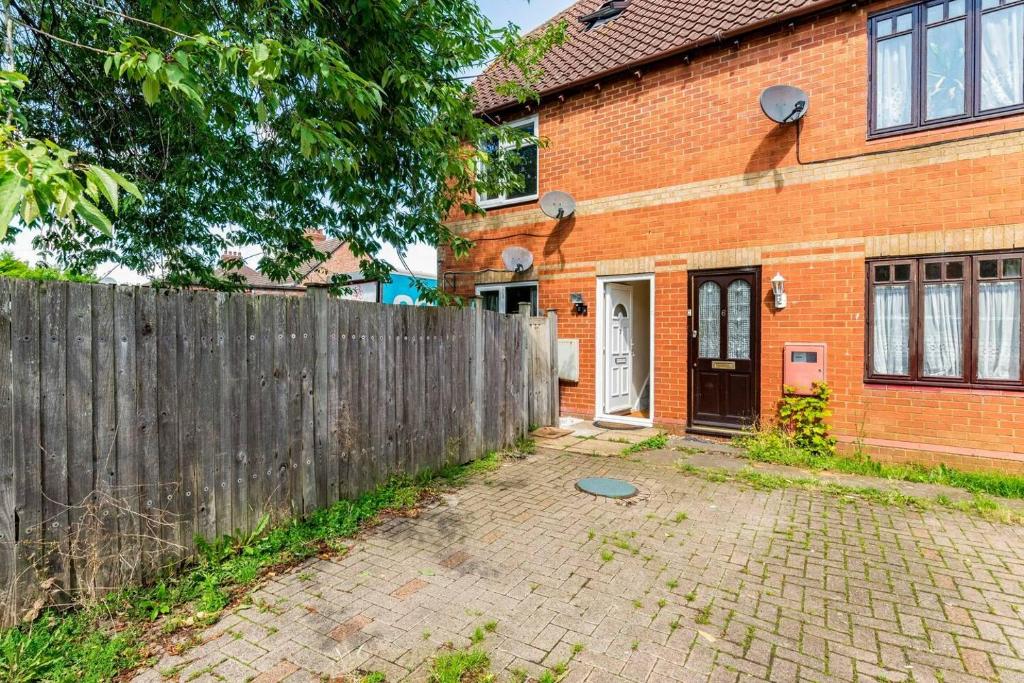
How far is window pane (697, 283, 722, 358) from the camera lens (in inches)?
301

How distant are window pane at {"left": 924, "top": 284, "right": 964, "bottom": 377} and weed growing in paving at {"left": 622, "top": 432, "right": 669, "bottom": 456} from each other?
3251 mm

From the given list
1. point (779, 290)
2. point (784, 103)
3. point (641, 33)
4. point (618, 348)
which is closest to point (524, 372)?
point (618, 348)

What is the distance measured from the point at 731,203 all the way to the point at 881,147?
182cm

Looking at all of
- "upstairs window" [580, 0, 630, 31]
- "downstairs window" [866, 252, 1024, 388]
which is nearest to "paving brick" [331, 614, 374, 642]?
"downstairs window" [866, 252, 1024, 388]

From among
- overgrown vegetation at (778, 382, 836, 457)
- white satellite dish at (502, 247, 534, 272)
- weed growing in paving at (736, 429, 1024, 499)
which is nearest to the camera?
weed growing in paving at (736, 429, 1024, 499)

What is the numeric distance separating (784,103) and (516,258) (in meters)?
4.65

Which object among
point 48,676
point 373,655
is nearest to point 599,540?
point 373,655

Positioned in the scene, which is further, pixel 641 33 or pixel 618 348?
pixel 618 348

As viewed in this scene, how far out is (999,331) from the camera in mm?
5809

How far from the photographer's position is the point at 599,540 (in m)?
4.16

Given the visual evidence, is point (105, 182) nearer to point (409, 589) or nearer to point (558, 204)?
point (409, 589)

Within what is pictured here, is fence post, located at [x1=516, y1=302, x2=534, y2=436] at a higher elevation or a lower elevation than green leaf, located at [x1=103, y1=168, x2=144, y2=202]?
lower

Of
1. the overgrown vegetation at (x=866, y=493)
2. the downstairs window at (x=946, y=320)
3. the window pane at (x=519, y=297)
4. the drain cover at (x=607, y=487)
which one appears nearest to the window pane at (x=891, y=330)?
the downstairs window at (x=946, y=320)

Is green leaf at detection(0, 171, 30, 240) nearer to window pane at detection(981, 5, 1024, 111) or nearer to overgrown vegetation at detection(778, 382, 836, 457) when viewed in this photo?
overgrown vegetation at detection(778, 382, 836, 457)
